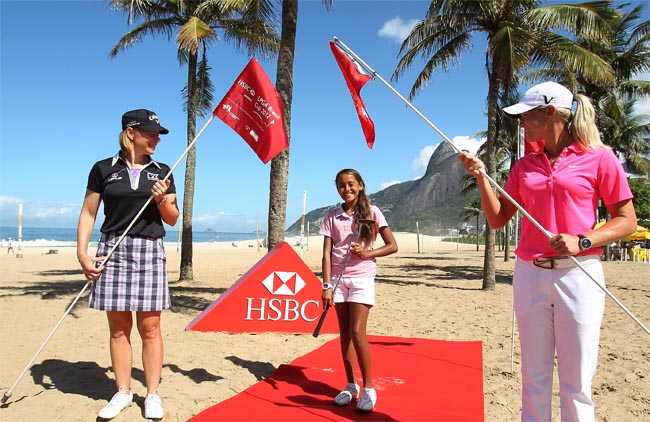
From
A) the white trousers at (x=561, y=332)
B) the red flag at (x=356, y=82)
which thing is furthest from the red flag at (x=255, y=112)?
the white trousers at (x=561, y=332)

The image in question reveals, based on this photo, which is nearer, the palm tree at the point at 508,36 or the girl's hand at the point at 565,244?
the girl's hand at the point at 565,244

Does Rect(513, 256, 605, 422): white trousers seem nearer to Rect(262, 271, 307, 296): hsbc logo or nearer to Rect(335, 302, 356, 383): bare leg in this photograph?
Rect(335, 302, 356, 383): bare leg

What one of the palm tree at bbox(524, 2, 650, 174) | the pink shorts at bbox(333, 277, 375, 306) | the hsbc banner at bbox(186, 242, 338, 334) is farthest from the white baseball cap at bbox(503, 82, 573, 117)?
the palm tree at bbox(524, 2, 650, 174)

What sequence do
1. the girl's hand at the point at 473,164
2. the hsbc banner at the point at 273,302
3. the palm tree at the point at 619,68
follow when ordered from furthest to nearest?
the palm tree at the point at 619,68 → the hsbc banner at the point at 273,302 → the girl's hand at the point at 473,164

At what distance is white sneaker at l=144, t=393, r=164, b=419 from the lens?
335cm

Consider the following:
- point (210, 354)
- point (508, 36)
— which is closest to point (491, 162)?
point (508, 36)

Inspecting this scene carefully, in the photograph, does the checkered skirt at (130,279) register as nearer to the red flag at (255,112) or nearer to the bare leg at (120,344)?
the bare leg at (120,344)

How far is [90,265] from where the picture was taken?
3.22 metres

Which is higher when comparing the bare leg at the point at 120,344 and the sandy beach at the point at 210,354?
the bare leg at the point at 120,344

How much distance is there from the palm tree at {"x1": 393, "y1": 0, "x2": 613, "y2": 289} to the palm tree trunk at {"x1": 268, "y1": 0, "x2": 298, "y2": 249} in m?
4.76

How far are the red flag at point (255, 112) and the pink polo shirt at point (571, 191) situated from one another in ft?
10.3

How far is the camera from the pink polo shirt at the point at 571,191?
2.27m

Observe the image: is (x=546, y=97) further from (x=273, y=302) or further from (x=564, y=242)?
(x=273, y=302)

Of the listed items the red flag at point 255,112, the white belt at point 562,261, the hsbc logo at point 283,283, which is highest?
the red flag at point 255,112
